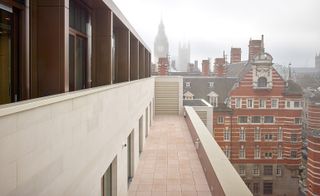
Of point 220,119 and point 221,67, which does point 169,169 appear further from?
point 221,67

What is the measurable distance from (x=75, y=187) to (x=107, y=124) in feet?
6.22

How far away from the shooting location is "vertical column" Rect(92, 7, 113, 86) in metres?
6.50

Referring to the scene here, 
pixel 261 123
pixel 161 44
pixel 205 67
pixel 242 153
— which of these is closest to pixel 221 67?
pixel 205 67

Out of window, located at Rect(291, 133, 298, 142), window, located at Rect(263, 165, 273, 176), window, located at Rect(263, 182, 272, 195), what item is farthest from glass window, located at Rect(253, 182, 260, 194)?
window, located at Rect(291, 133, 298, 142)

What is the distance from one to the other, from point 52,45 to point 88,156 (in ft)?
5.00

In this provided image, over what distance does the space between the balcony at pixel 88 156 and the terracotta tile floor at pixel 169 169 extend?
0.03 meters

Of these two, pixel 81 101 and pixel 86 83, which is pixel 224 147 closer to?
pixel 86 83

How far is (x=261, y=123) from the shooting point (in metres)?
31.2

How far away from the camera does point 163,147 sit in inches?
501

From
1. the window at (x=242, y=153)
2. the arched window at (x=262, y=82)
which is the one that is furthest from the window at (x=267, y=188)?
the arched window at (x=262, y=82)

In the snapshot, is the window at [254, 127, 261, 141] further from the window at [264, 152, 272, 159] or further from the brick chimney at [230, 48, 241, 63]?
the brick chimney at [230, 48, 241, 63]

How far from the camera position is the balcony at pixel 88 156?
2260 millimetres

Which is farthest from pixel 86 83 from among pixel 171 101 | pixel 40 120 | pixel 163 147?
pixel 171 101

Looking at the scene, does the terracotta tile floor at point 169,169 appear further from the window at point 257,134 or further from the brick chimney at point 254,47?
the brick chimney at point 254,47
